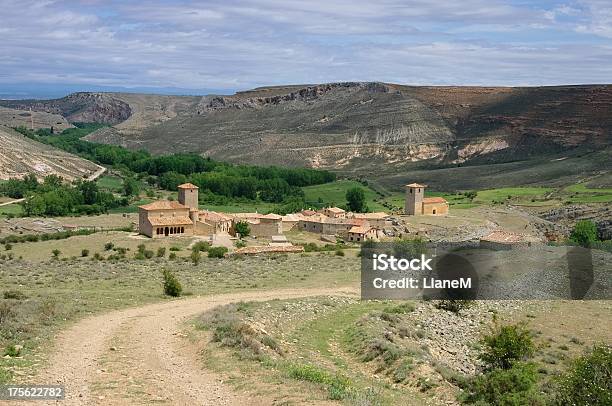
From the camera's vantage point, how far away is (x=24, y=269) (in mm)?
35281

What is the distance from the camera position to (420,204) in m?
71.6

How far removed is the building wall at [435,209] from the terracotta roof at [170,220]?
25.1 metres

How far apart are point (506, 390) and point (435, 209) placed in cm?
5624

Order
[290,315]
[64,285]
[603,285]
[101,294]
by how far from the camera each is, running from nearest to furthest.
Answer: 1. [290,315]
2. [101,294]
3. [64,285]
4. [603,285]

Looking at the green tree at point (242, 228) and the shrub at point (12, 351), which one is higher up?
the shrub at point (12, 351)

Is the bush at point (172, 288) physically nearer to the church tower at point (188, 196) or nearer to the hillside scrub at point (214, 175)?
the church tower at point (188, 196)

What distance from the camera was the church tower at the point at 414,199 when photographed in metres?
70.4

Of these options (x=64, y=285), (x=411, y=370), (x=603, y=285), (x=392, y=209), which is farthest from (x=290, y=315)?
(x=392, y=209)

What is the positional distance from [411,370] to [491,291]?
13.9 metres

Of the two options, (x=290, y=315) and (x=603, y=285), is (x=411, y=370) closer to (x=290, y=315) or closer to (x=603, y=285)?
(x=290, y=315)

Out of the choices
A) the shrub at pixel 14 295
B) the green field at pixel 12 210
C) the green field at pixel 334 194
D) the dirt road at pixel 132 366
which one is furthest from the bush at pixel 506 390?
the green field at pixel 334 194

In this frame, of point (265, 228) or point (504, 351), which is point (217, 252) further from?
point (504, 351)

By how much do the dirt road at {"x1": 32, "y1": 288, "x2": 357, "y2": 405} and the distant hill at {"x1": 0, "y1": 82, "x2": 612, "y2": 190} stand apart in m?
87.6

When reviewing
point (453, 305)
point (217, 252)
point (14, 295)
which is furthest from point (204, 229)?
point (14, 295)
